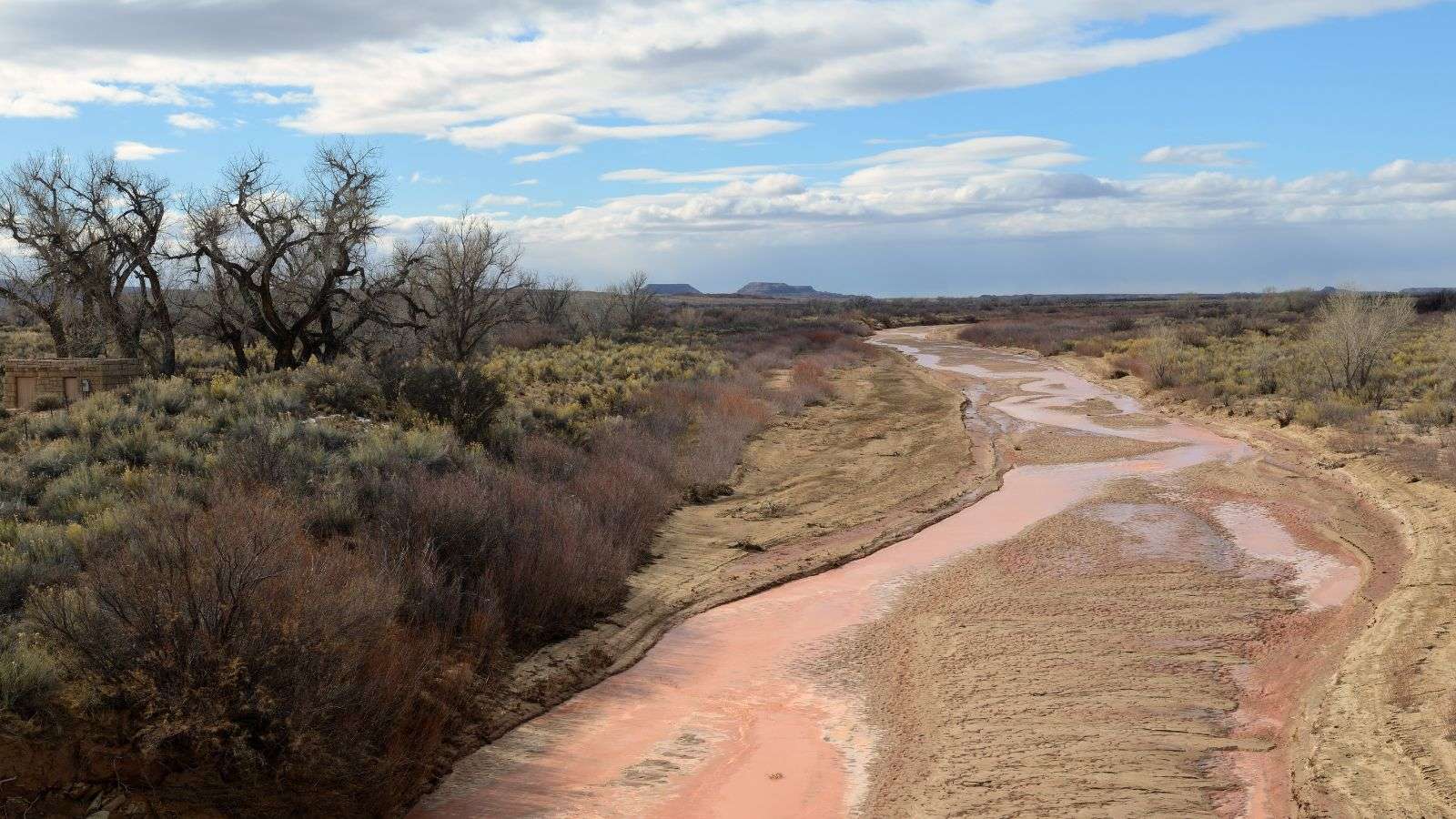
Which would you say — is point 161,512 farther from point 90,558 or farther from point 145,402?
point 145,402

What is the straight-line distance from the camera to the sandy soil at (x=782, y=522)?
10039mm

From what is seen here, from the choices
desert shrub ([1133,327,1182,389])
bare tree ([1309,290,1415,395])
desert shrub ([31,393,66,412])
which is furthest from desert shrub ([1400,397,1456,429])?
desert shrub ([31,393,66,412])

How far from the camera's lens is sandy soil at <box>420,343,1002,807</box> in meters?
10.0

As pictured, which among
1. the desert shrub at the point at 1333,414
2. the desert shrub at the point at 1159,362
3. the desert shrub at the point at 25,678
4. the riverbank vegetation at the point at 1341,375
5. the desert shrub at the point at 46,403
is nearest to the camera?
the desert shrub at the point at 25,678

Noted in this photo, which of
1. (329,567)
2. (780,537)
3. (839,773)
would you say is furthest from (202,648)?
(780,537)

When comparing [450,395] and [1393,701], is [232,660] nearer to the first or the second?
[1393,701]

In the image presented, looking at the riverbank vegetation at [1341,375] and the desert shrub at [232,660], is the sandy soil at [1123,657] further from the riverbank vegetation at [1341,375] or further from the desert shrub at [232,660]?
the riverbank vegetation at [1341,375]

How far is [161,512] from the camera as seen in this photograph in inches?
345

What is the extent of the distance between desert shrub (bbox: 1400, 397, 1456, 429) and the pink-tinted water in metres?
13.9

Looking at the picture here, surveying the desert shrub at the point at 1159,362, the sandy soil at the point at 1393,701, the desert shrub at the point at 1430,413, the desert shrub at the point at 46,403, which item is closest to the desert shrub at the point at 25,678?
the sandy soil at the point at 1393,701

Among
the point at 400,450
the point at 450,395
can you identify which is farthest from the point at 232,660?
the point at 450,395

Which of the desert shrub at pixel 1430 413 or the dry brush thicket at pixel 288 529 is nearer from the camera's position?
the dry brush thicket at pixel 288 529

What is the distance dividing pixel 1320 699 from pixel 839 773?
409 centimetres

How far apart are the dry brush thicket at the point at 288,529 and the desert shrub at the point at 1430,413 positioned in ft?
44.4
